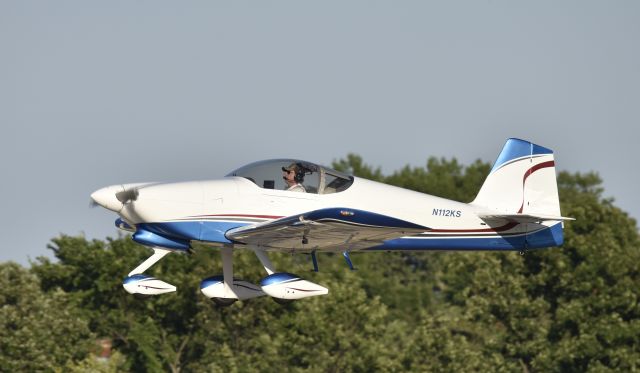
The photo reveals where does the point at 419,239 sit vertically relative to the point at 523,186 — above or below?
below

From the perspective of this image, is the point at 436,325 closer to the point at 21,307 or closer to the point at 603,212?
the point at 603,212

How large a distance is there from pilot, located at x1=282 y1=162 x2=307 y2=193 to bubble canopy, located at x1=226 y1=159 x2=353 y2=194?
0.03m

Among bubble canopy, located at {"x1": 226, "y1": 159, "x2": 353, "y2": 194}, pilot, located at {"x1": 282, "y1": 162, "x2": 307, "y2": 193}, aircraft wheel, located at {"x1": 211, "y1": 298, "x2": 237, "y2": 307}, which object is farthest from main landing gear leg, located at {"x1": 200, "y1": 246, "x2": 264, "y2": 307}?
pilot, located at {"x1": 282, "y1": 162, "x2": 307, "y2": 193}

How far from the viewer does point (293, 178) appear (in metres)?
19.7

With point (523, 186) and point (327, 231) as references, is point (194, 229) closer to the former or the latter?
point (327, 231)

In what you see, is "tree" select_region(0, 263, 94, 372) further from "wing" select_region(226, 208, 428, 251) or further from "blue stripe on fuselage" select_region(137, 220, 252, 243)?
"wing" select_region(226, 208, 428, 251)

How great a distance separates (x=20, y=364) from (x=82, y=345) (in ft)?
8.19

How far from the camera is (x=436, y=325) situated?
39.8m

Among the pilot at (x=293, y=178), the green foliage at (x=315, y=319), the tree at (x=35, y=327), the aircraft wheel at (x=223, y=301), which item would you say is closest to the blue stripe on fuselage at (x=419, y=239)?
the pilot at (x=293, y=178)

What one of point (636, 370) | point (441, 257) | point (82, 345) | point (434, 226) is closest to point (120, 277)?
point (82, 345)

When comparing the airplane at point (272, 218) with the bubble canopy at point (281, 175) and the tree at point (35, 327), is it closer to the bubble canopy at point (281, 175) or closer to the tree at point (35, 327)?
the bubble canopy at point (281, 175)

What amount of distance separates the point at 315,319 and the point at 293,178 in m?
18.8

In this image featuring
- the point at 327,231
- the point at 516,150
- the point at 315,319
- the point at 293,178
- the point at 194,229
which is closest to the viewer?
the point at 327,231

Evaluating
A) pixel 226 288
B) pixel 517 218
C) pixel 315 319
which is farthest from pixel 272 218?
pixel 315 319
